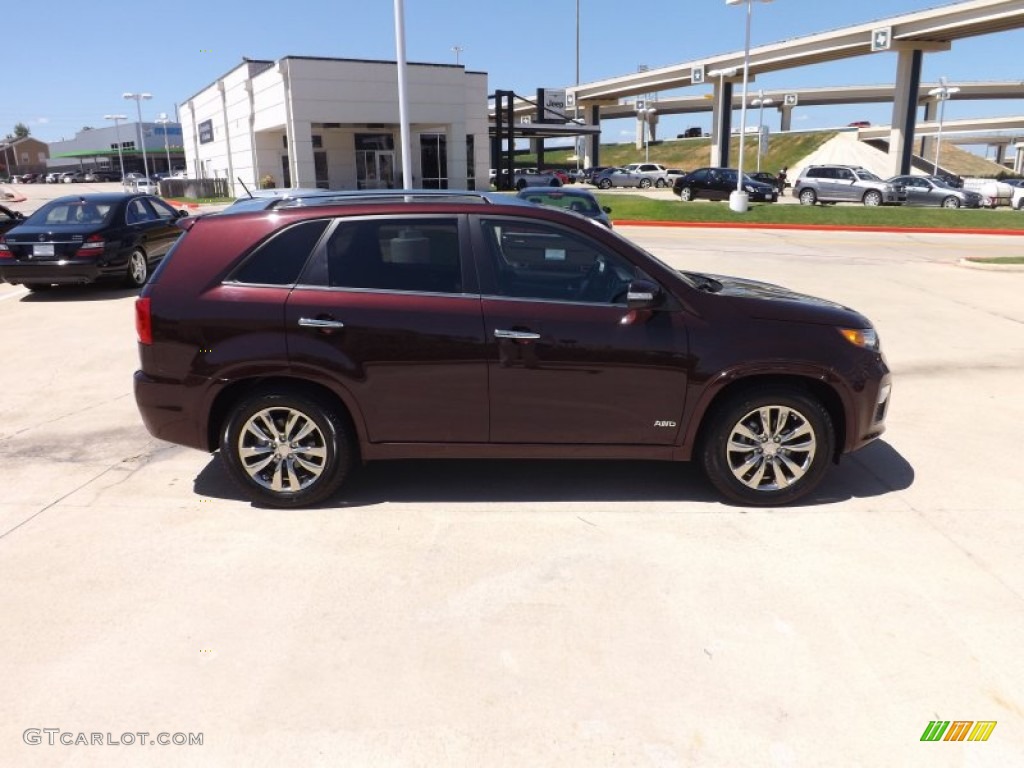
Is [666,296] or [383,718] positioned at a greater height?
[666,296]

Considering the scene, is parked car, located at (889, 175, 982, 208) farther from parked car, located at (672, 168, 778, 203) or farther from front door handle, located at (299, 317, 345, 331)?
front door handle, located at (299, 317, 345, 331)

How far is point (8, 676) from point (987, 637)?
13.1 feet

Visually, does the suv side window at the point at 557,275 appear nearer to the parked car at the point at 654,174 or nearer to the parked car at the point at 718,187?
the parked car at the point at 718,187

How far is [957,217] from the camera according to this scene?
93.1ft

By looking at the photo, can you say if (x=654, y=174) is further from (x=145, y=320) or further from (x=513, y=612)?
(x=513, y=612)

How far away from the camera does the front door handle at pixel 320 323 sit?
4348mm

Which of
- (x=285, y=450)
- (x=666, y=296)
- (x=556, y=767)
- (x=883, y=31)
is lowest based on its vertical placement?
(x=556, y=767)

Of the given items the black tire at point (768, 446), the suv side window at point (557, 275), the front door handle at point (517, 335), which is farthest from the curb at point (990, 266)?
the front door handle at point (517, 335)

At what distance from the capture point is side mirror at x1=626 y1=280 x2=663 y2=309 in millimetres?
4273

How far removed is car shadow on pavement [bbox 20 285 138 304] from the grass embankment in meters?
19.3

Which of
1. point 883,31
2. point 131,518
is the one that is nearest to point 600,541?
point 131,518

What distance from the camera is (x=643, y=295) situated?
14.0ft

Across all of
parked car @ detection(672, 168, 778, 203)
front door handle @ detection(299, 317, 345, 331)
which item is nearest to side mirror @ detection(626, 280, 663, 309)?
front door handle @ detection(299, 317, 345, 331)

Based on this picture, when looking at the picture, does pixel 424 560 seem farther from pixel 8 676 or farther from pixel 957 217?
pixel 957 217
